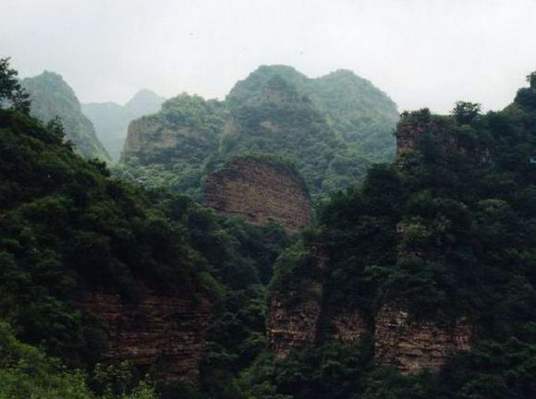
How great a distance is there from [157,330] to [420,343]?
36.7 ft

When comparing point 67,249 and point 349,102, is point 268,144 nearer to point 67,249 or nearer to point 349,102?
point 349,102

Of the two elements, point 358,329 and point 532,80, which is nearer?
point 358,329

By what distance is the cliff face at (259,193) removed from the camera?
48688 millimetres

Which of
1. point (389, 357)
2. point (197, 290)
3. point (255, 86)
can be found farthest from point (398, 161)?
point (255, 86)

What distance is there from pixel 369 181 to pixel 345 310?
20.0 feet

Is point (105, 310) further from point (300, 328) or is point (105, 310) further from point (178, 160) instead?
point (178, 160)

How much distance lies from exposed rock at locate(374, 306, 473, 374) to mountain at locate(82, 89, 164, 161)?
103880mm

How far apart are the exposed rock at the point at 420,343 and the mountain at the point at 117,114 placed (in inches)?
4090

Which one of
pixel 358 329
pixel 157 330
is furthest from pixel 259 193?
pixel 157 330

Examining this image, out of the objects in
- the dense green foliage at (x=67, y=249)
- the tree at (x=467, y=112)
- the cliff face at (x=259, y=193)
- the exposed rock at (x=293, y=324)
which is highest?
the tree at (x=467, y=112)

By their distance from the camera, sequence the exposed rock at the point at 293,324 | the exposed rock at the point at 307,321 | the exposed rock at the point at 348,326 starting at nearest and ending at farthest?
1. the exposed rock at the point at 348,326
2. the exposed rock at the point at 307,321
3. the exposed rock at the point at 293,324

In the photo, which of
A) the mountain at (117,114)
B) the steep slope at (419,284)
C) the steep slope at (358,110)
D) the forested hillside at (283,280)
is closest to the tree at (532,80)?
the forested hillside at (283,280)

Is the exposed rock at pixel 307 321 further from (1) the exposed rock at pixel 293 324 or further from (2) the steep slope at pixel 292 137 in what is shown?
(2) the steep slope at pixel 292 137

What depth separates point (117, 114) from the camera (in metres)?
152
